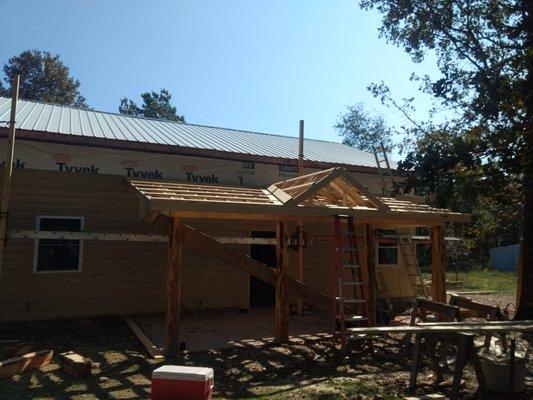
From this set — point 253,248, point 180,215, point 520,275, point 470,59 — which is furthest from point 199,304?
point 470,59

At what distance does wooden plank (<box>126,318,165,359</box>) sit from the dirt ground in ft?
0.42

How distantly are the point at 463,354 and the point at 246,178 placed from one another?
8.06 metres

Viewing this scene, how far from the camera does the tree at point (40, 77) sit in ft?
125

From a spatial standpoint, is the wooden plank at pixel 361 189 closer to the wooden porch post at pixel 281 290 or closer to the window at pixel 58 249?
the wooden porch post at pixel 281 290

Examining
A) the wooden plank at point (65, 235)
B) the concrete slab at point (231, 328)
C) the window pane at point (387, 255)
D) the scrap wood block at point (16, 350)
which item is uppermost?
the wooden plank at point (65, 235)

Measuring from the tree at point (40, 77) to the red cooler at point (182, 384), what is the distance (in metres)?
38.4

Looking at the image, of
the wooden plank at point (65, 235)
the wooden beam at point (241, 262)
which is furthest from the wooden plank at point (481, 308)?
the wooden plank at point (65, 235)

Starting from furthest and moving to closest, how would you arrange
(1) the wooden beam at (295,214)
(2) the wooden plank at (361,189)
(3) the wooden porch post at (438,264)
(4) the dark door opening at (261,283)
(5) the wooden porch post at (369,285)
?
(4) the dark door opening at (261,283) → (3) the wooden porch post at (438,264) → (5) the wooden porch post at (369,285) → (2) the wooden plank at (361,189) → (1) the wooden beam at (295,214)

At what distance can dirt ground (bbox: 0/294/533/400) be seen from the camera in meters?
5.91

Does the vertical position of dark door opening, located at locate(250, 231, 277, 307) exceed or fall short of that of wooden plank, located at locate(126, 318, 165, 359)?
it exceeds it

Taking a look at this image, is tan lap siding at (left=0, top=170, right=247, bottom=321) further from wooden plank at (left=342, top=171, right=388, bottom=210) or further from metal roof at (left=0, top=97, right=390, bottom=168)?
wooden plank at (left=342, top=171, right=388, bottom=210)

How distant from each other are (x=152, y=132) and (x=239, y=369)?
7.67 meters

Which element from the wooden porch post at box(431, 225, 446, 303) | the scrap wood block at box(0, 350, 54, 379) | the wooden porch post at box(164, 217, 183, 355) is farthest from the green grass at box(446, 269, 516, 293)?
the scrap wood block at box(0, 350, 54, 379)

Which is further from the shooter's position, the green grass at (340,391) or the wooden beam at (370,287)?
the wooden beam at (370,287)
